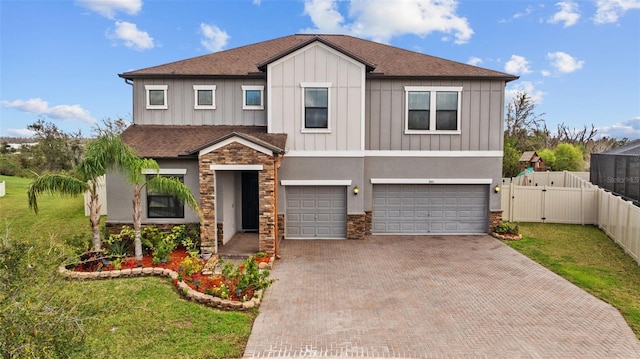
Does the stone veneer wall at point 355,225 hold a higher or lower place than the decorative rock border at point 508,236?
higher

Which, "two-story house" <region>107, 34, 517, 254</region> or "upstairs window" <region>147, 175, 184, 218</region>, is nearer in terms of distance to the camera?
"upstairs window" <region>147, 175, 184, 218</region>

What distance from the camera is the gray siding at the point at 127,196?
1298 cm

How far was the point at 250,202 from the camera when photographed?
14.6 m

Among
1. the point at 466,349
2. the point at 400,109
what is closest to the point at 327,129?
the point at 400,109

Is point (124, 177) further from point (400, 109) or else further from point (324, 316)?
point (400, 109)

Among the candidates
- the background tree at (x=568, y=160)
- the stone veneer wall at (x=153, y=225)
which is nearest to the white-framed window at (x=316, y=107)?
the stone veneer wall at (x=153, y=225)

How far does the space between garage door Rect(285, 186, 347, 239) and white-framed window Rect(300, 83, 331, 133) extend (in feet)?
7.27

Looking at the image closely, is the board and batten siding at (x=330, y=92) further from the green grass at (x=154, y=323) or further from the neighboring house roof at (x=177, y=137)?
the green grass at (x=154, y=323)

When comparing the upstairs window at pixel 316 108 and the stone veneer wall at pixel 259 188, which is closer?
the stone veneer wall at pixel 259 188

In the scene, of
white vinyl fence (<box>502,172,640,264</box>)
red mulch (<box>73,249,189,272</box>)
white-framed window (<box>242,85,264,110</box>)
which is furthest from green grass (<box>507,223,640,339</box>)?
white-framed window (<box>242,85,264,110</box>)

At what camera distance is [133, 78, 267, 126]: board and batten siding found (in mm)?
14828

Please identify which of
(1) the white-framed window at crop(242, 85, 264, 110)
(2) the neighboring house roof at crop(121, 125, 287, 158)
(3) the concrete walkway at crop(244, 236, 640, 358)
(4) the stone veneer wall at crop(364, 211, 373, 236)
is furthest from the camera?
(1) the white-framed window at crop(242, 85, 264, 110)

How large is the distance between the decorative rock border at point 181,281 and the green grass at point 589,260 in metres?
7.26

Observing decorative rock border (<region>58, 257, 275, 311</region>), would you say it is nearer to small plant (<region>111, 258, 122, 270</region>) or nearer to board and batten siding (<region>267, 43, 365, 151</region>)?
small plant (<region>111, 258, 122, 270</region>)
